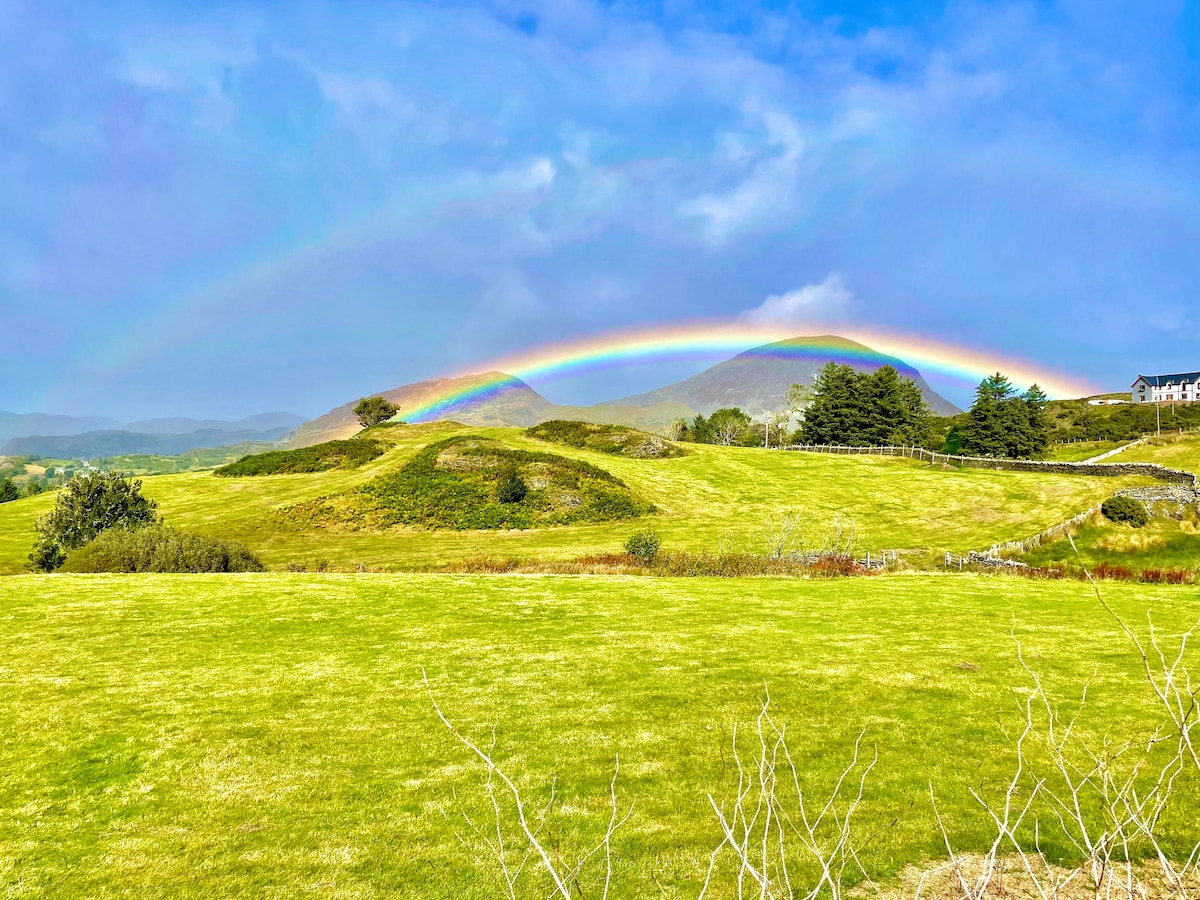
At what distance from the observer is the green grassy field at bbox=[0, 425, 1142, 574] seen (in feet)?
105

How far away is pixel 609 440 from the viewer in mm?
60062

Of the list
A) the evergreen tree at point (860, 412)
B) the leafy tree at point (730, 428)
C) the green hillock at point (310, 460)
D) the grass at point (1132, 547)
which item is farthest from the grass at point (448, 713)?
the leafy tree at point (730, 428)

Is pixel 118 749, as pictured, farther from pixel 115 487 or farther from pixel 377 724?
pixel 115 487

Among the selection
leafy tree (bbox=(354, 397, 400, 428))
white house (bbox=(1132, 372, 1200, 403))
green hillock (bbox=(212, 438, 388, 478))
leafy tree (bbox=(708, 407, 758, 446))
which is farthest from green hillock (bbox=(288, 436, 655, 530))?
white house (bbox=(1132, 372, 1200, 403))

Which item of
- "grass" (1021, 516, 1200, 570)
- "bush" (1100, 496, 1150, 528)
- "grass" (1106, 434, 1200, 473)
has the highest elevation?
"grass" (1106, 434, 1200, 473)

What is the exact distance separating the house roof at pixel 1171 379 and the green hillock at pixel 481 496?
13255cm

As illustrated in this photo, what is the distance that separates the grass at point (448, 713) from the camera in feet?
18.7

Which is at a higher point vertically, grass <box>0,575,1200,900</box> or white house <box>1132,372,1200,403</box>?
white house <box>1132,372,1200,403</box>

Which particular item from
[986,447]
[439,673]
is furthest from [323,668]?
[986,447]

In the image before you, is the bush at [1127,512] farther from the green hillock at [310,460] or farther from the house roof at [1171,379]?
the house roof at [1171,379]

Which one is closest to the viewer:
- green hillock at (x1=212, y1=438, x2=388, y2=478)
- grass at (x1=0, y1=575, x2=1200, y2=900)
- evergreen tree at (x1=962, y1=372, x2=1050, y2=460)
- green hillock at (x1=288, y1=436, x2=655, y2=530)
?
grass at (x1=0, y1=575, x2=1200, y2=900)

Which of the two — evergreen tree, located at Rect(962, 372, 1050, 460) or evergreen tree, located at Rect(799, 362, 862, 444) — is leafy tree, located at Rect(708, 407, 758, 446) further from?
evergreen tree, located at Rect(962, 372, 1050, 460)

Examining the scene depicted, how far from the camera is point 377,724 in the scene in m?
8.48

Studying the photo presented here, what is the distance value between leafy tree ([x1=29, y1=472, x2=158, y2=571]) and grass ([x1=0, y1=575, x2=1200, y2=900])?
9.17m
